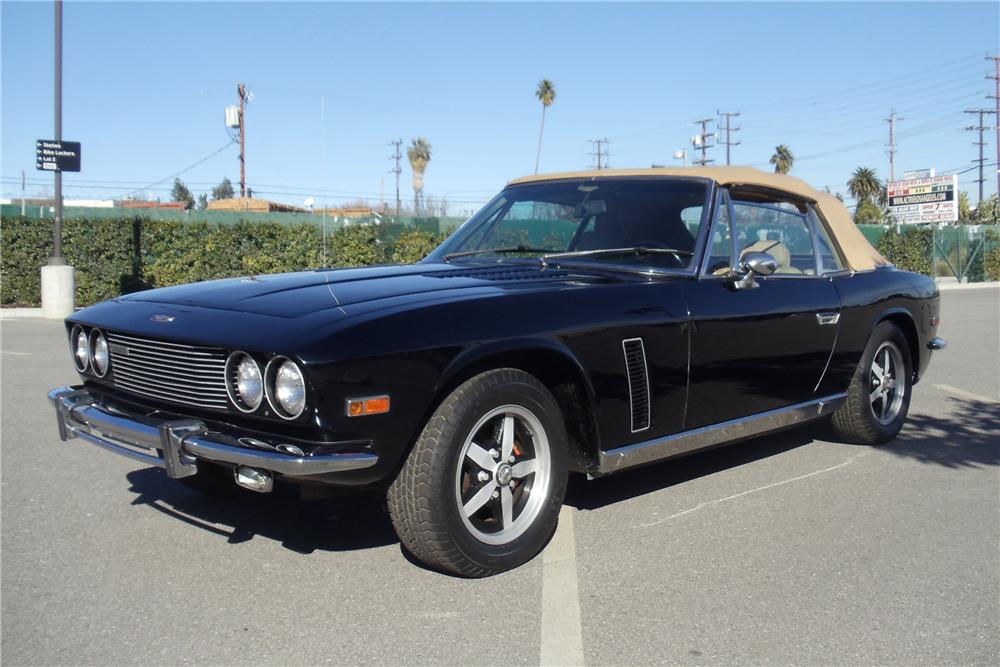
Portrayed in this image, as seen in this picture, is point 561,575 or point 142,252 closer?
point 561,575

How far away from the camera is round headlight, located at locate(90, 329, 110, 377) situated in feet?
12.7

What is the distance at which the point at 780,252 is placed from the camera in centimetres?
524

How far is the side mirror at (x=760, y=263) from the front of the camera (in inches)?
175

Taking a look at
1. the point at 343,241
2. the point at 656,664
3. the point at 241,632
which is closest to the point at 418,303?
the point at 241,632

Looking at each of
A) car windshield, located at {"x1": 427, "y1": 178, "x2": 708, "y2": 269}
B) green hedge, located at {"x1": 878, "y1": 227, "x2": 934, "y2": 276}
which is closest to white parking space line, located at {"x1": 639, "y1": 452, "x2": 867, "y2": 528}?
car windshield, located at {"x1": 427, "y1": 178, "x2": 708, "y2": 269}

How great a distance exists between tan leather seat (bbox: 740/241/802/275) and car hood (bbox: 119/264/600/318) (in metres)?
1.40

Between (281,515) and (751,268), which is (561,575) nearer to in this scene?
(281,515)

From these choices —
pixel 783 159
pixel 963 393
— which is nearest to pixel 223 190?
pixel 783 159

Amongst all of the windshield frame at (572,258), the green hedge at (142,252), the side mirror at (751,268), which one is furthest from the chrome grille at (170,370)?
the green hedge at (142,252)

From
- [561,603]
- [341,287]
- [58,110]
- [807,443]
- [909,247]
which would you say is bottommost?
[561,603]

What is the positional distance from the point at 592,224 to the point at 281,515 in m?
2.13

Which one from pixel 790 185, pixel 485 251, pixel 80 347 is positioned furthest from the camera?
pixel 790 185

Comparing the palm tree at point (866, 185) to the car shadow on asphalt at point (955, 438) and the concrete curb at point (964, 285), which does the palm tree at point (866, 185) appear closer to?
the concrete curb at point (964, 285)

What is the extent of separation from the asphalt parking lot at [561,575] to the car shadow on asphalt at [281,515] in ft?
0.05
